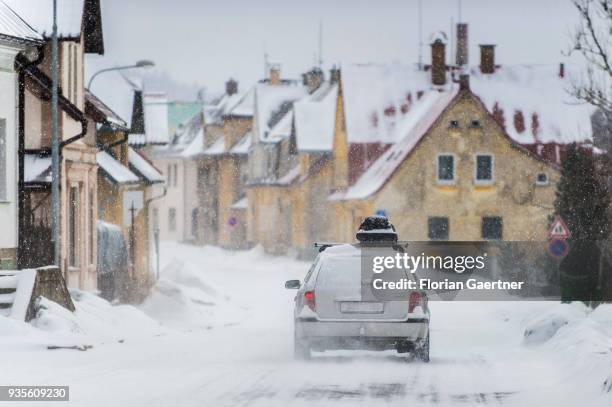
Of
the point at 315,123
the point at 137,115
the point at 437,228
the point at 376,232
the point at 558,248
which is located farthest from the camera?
the point at 315,123

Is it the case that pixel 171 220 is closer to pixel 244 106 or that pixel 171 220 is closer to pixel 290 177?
pixel 244 106

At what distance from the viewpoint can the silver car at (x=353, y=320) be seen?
55.4 ft

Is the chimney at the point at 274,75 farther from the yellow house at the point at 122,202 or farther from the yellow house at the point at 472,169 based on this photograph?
the yellow house at the point at 122,202

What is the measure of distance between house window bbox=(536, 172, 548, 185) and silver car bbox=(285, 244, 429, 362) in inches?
1886

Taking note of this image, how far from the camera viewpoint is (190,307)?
3947 centimetres

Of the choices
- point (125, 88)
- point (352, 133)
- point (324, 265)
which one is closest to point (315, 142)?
point (352, 133)

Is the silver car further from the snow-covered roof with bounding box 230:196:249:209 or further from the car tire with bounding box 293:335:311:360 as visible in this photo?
the snow-covered roof with bounding box 230:196:249:209

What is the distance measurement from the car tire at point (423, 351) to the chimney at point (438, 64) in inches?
2014

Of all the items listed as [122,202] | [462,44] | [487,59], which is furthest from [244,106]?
[122,202]

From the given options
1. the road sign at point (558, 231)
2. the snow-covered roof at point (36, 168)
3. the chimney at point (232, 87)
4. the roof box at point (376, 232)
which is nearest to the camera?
the snow-covered roof at point (36, 168)

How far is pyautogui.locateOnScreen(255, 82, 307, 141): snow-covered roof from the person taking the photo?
8719 cm

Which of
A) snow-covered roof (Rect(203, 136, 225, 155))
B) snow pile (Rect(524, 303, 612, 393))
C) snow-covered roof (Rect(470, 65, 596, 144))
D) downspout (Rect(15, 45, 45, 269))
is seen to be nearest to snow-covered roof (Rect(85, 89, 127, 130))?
downspout (Rect(15, 45, 45, 269))

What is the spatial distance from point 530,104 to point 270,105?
2444cm

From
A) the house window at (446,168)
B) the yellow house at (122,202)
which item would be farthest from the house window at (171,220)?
the yellow house at (122,202)
